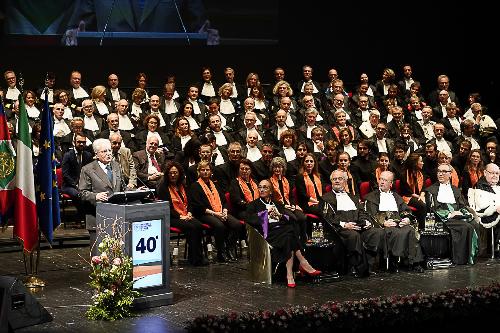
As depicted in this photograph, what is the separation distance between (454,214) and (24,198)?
16.8 ft

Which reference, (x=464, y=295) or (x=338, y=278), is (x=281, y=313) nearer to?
(x=464, y=295)

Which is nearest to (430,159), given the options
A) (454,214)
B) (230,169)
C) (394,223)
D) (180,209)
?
(454,214)

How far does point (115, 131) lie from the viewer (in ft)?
43.1

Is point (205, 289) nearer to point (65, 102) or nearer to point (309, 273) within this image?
point (309, 273)

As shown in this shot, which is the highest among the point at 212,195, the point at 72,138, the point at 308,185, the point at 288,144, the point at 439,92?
the point at 439,92

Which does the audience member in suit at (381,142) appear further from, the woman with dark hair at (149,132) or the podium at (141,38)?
the podium at (141,38)

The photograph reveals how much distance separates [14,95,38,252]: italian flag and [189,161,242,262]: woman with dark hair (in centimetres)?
229

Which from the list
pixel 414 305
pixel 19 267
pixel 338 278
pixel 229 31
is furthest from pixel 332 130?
pixel 414 305

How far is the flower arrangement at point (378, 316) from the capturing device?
7871mm

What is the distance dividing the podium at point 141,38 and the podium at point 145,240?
7.79m

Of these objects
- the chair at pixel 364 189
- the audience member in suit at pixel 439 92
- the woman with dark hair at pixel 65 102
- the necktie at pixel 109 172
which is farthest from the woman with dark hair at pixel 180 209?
the audience member in suit at pixel 439 92

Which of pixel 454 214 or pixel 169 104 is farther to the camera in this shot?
pixel 169 104

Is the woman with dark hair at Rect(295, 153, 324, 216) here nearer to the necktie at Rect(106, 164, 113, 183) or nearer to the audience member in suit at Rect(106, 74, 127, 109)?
the necktie at Rect(106, 164, 113, 183)

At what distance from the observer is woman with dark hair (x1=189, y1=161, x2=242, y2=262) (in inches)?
455
